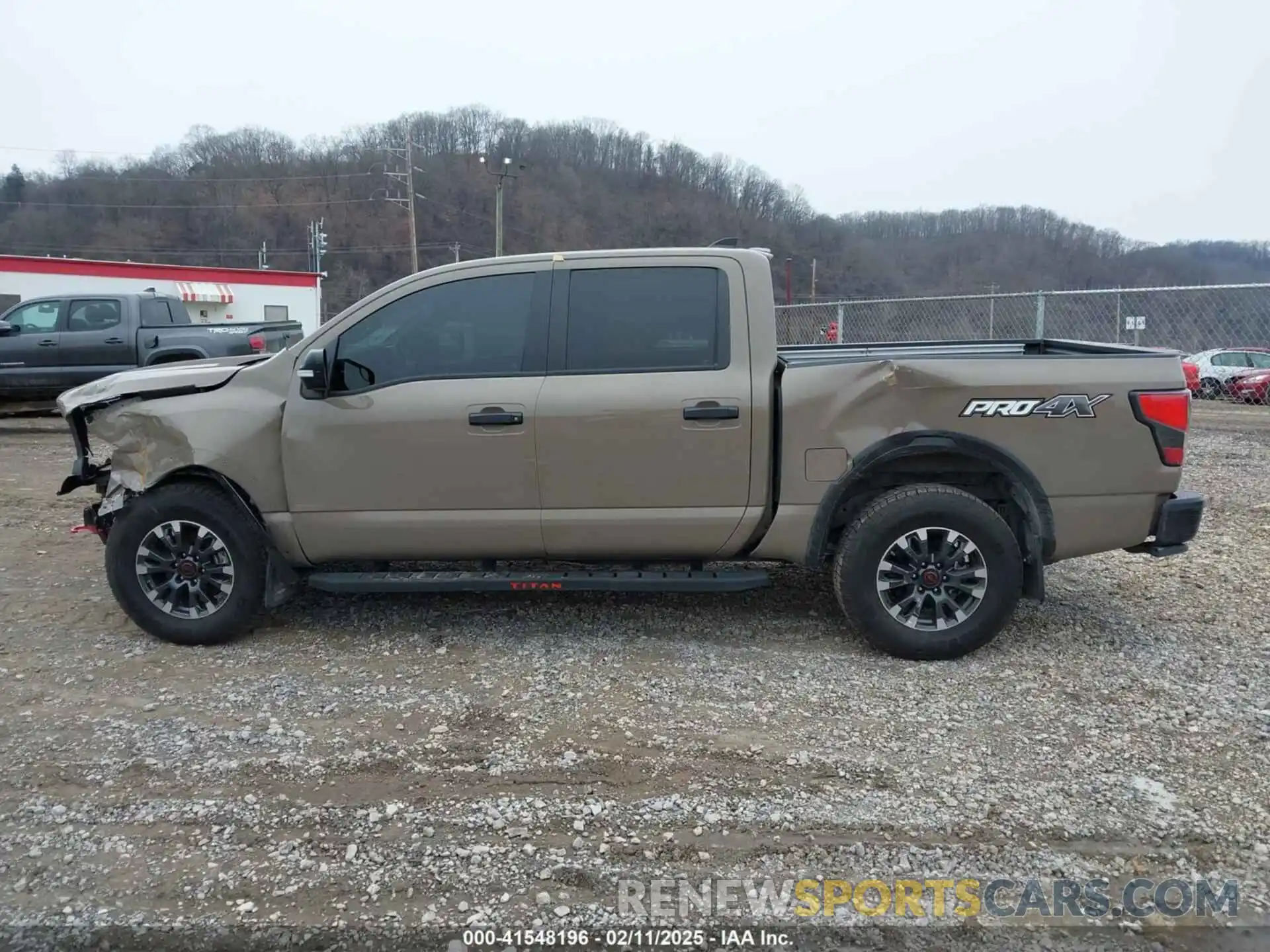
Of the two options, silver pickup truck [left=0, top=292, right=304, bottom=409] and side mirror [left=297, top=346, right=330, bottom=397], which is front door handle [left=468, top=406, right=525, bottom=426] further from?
silver pickup truck [left=0, top=292, right=304, bottom=409]

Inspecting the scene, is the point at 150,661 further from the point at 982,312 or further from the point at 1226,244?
the point at 1226,244

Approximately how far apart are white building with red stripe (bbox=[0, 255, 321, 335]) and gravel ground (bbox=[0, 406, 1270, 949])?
25.2m

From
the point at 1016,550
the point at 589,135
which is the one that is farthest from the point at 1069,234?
the point at 589,135

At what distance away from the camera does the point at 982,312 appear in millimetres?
14672

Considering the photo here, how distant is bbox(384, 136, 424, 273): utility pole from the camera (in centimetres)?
4603

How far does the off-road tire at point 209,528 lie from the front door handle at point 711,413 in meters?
2.29

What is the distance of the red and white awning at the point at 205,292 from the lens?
30.1 m

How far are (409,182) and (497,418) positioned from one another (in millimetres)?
48218

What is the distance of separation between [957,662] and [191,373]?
4.25m

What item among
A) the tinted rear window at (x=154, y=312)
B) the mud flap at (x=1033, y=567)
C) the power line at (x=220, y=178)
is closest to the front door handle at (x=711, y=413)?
the mud flap at (x=1033, y=567)

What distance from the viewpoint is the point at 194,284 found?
30.5 m

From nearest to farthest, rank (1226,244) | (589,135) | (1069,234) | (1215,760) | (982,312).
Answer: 1. (1215,760)
2. (982,312)
3. (1226,244)
4. (1069,234)
5. (589,135)

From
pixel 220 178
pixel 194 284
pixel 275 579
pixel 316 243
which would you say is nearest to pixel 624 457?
pixel 275 579

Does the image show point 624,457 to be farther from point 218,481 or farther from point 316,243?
point 316,243
